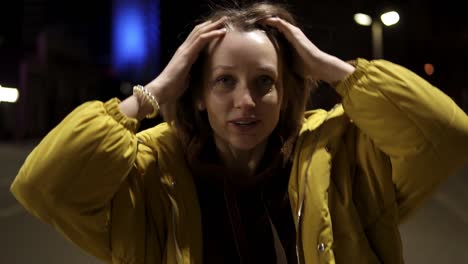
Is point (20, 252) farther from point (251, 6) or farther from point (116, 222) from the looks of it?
point (251, 6)

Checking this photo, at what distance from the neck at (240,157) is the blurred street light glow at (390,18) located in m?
0.82

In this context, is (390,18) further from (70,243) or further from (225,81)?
(70,243)

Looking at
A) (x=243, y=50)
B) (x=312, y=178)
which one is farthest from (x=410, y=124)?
(x=243, y=50)

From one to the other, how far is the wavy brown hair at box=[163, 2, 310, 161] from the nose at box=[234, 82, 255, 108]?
88 mm

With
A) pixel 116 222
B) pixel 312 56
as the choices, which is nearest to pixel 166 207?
pixel 116 222

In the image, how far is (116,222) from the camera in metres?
0.60

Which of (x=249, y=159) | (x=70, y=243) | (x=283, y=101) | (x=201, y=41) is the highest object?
(x=201, y=41)

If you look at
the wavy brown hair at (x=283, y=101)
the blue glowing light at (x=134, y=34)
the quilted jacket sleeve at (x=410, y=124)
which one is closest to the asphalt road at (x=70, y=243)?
the blue glowing light at (x=134, y=34)

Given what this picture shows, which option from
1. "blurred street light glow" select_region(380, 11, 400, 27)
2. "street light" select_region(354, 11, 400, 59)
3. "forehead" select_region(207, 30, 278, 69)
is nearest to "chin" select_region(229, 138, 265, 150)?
"forehead" select_region(207, 30, 278, 69)

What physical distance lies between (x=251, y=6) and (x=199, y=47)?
148 millimetres

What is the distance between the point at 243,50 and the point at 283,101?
0.14 m

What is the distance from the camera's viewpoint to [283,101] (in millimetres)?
740

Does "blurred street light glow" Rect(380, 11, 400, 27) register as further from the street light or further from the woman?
the woman

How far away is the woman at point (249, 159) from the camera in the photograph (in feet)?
1.82
